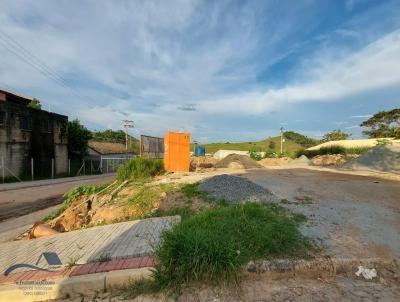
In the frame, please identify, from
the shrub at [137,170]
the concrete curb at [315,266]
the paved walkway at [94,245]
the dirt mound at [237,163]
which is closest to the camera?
the concrete curb at [315,266]

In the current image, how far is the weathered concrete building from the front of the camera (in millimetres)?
25406

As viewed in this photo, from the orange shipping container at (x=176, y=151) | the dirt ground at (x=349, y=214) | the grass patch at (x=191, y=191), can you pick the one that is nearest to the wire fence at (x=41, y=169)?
the orange shipping container at (x=176, y=151)

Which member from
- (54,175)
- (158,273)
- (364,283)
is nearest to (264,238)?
(364,283)

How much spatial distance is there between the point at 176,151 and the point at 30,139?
746 inches

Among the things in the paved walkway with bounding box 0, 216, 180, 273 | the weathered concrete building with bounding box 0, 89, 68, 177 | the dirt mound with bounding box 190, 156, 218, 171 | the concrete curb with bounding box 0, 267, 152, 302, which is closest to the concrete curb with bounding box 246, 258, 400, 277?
the concrete curb with bounding box 0, 267, 152, 302

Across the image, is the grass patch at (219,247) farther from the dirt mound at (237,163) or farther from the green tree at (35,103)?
the green tree at (35,103)

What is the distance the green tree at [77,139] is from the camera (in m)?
35.6

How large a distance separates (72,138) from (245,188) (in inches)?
1254

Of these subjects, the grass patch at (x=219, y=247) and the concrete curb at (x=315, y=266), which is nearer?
the grass patch at (x=219, y=247)

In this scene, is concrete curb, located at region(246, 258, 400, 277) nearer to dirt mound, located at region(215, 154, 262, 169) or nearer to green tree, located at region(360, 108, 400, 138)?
dirt mound, located at region(215, 154, 262, 169)

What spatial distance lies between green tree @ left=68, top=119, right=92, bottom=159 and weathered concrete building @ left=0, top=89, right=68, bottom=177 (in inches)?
89.6

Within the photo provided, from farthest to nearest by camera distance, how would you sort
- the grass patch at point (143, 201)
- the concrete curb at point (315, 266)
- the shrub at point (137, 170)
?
1. the shrub at point (137, 170)
2. the grass patch at point (143, 201)
3. the concrete curb at point (315, 266)

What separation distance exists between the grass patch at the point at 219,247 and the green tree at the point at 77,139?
34.3 metres

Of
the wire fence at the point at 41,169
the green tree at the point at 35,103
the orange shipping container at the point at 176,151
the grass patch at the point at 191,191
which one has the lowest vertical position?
the wire fence at the point at 41,169
